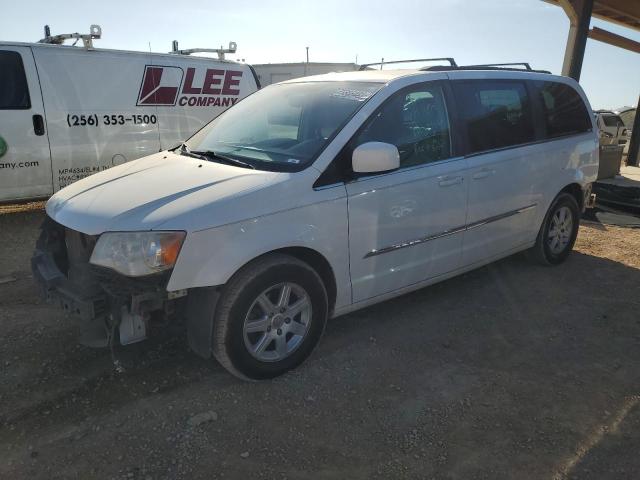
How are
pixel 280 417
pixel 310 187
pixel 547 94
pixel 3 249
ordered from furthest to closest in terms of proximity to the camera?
pixel 3 249 < pixel 547 94 < pixel 310 187 < pixel 280 417

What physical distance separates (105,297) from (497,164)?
3.05 meters

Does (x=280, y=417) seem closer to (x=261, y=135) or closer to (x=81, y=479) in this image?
(x=81, y=479)

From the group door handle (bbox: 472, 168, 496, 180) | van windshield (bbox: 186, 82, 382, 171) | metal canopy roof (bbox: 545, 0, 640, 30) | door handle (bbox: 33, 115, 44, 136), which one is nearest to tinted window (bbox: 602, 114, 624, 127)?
metal canopy roof (bbox: 545, 0, 640, 30)

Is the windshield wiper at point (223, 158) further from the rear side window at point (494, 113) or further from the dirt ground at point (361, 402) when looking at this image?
the rear side window at point (494, 113)

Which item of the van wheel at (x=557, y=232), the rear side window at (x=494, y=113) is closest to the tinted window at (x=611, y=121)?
the van wheel at (x=557, y=232)

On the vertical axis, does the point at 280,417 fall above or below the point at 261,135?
below

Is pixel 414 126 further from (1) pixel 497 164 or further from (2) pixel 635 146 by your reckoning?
(2) pixel 635 146

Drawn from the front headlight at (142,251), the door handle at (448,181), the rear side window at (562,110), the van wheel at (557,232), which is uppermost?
the rear side window at (562,110)

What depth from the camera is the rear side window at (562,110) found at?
185 inches

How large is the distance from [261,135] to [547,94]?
281 cm

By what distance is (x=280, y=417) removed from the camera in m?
2.77

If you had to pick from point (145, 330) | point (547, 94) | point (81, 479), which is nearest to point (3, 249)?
point (145, 330)

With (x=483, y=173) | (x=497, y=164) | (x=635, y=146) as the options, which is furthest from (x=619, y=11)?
(x=483, y=173)

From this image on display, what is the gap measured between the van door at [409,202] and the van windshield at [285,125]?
0.22m
